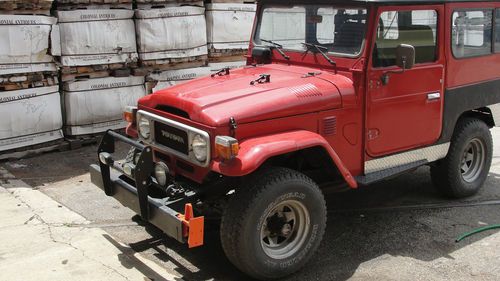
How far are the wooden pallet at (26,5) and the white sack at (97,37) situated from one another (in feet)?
0.86

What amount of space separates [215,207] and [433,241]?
2.00m

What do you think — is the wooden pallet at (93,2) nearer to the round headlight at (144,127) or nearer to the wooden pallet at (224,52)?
the wooden pallet at (224,52)

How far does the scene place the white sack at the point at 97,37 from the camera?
727 cm

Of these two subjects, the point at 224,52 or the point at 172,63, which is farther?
the point at 224,52

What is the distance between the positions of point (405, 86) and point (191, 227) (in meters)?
2.37

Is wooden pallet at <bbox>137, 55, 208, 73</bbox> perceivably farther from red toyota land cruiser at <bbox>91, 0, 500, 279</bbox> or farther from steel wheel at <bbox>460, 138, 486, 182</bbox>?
steel wheel at <bbox>460, 138, 486, 182</bbox>

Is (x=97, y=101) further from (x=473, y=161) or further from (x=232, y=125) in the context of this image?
(x=473, y=161)

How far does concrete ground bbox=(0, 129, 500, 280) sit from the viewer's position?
14.2 feet

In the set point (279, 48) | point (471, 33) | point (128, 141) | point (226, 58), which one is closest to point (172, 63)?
point (226, 58)

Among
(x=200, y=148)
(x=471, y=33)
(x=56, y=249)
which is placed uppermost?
→ (x=471, y=33)

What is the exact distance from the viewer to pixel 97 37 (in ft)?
24.5

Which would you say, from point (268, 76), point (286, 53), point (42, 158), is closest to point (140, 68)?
point (42, 158)

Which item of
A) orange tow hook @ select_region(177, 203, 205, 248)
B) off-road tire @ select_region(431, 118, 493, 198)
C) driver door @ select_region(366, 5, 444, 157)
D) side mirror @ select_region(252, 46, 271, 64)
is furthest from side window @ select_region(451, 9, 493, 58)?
orange tow hook @ select_region(177, 203, 205, 248)

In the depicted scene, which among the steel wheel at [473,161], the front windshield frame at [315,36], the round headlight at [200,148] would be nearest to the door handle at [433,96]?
the front windshield frame at [315,36]
